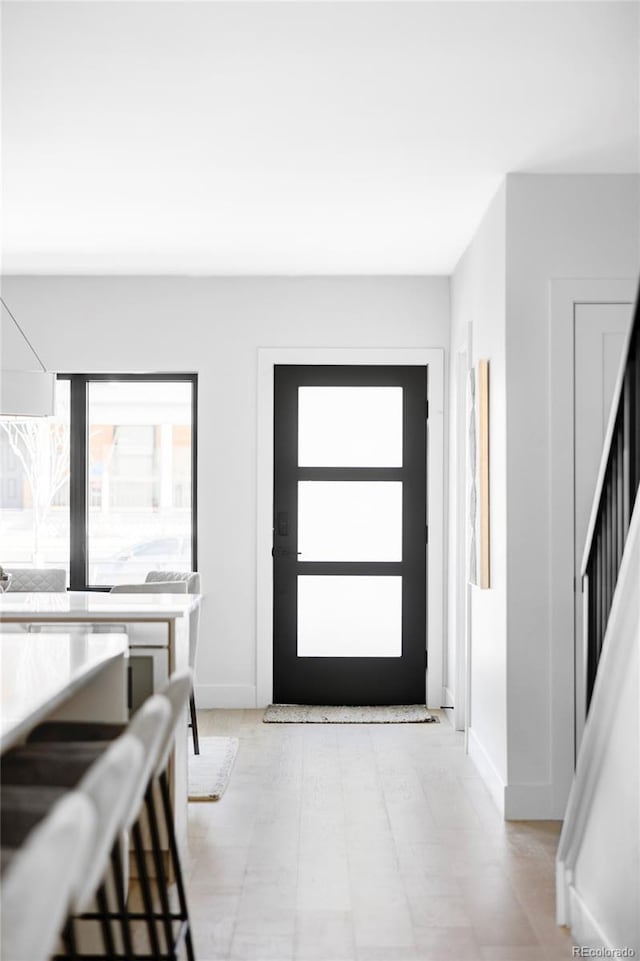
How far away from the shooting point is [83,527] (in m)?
6.02

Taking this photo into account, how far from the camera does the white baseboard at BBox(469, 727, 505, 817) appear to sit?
4.02 metres

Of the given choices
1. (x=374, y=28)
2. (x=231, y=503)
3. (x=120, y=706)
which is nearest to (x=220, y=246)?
(x=231, y=503)

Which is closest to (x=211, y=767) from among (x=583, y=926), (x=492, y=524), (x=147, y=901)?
(x=492, y=524)

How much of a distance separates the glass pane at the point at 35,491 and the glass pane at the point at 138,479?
180 millimetres

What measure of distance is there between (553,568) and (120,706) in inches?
76.7

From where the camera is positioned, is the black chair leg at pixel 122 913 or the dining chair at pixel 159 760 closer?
the black chair leg at pixel 122 913

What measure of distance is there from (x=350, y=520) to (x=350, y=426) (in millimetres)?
614

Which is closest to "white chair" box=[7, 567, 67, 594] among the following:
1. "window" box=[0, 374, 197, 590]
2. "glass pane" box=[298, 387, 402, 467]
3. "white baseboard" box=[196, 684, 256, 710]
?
"window" box=[0, 374, 197, 590]

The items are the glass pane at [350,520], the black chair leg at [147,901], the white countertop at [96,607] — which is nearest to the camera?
the black chair leg at [147,901]

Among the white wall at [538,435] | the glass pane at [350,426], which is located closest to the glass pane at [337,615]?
the glass pane at [350,426]

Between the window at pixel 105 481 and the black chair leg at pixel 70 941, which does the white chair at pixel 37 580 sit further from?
the black chair leg at pixel 70 941

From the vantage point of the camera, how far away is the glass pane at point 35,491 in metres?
5.97

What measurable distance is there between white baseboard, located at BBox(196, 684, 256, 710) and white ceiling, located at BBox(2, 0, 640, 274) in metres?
2.77

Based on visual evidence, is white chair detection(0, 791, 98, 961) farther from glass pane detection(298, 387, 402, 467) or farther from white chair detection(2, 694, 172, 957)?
glass pane detection(298, 387, 402, 467)
